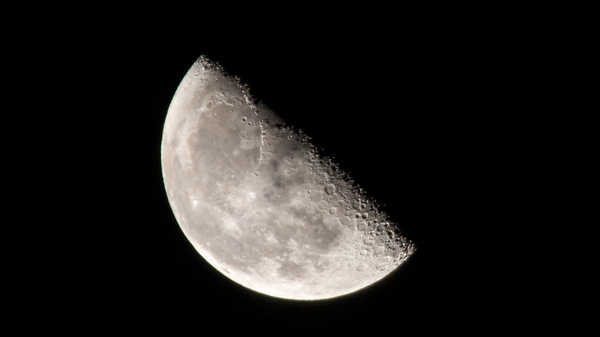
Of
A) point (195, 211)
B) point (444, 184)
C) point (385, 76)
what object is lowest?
point (195, 211)

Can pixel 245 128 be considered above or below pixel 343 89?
below

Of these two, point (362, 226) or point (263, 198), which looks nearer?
point (263, 198)

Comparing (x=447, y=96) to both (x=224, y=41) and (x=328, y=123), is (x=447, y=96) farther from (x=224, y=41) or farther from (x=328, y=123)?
(x=224, y=41)

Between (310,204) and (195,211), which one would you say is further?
(195,211)

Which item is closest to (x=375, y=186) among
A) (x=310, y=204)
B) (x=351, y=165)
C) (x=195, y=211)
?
(x=351, y=165)

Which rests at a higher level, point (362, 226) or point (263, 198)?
point (362, 226)

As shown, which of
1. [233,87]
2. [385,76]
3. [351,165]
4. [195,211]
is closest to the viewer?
[385,76]

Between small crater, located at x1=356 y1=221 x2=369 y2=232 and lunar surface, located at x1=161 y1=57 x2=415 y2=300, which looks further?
small crater, located at x1=356 y1=221 x2=369 y2=232

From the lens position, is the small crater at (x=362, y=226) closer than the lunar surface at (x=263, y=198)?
No
